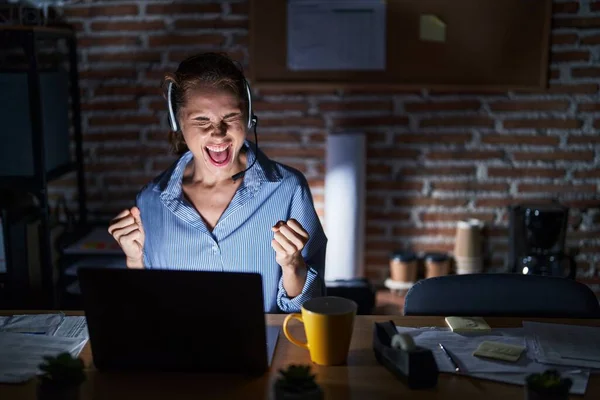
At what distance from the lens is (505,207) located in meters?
3.34

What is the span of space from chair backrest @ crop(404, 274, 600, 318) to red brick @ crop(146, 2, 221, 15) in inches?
73.4

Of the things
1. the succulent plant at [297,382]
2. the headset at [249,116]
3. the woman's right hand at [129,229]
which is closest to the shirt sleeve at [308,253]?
the headset at [249,116]

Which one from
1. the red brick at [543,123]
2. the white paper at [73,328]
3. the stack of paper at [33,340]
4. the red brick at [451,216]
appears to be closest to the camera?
the stack of paper at [33,340]

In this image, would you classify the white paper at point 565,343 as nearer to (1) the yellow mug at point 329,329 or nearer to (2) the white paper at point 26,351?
(1) the yellow mug at point 329,329

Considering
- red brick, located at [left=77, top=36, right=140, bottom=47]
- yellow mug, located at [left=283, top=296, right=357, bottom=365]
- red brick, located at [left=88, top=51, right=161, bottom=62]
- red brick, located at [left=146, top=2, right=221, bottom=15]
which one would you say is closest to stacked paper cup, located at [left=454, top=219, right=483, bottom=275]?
red brick, located at [left=146, top=2, right=221, bottom=15]

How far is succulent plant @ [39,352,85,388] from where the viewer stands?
1.20 metres

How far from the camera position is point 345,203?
10.5 feet

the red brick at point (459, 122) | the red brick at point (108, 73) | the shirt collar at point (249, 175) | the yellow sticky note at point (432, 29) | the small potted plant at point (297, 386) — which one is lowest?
the small potted plant at point (297, 386)

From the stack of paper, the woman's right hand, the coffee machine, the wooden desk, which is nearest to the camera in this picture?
the wooden desk

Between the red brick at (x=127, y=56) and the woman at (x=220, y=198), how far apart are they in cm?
129

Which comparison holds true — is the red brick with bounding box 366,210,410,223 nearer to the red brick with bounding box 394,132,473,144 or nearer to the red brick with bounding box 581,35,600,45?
the red brick with bounding box 394,132,473,144

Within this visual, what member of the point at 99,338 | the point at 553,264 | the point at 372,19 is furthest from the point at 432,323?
the point at 372,19

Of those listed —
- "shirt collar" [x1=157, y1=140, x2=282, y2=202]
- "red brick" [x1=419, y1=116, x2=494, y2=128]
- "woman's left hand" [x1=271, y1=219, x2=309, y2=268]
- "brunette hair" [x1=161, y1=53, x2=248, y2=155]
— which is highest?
"brunette hair" [x1=161, y1=53, x2=248, y2=155]

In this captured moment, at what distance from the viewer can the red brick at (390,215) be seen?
336cm
